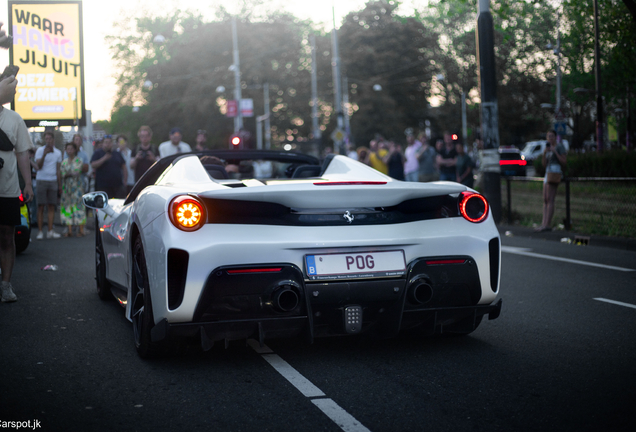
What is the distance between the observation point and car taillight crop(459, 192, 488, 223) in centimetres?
445

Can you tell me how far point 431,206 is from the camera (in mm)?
4398

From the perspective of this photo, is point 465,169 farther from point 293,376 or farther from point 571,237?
point 293,376

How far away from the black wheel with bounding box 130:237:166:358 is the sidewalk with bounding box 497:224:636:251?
8077 millimetres

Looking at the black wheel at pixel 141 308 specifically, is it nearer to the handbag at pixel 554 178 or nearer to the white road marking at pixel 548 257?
the white road marking at pixel 548 257

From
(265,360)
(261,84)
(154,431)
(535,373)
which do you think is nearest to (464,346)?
(535,373)

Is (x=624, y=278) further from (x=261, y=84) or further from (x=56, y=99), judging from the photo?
(x=261, y=84)

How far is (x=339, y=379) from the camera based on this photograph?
13.3 feet

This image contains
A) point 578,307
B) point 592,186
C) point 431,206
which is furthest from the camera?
point 592,186

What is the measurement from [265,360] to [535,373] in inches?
59.1

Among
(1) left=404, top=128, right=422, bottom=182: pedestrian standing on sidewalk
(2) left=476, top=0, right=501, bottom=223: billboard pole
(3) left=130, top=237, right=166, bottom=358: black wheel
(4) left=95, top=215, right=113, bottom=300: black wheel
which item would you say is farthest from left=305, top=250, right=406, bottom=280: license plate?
(1) left=404, top=128, right=422, bottom=182: pedestrian standing on sidewalk

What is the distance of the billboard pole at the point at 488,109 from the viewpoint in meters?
14.6

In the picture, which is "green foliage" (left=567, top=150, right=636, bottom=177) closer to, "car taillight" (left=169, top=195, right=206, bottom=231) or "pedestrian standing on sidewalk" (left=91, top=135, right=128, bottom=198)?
"pedestrian standing on sidewalk" (left=91, top=135, right=128, bottom=198)

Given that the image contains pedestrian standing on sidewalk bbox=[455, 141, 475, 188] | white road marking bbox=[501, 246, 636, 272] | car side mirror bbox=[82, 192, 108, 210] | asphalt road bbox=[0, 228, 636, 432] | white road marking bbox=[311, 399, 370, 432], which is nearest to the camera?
white road marking bbox=[311, 399, 370, 432]

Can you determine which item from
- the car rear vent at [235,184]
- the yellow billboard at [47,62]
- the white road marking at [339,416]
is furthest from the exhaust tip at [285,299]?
the yellow billboard at [47,62]
